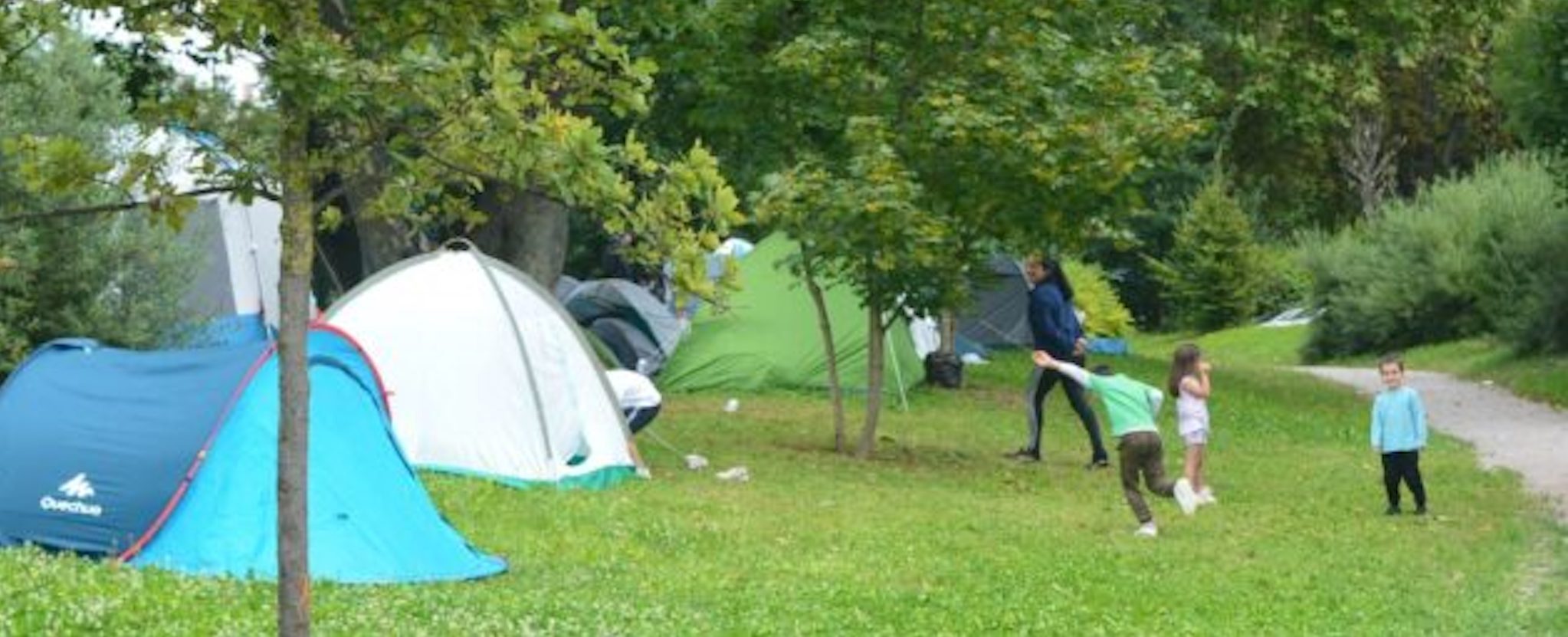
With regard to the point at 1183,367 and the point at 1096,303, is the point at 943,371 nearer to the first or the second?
the point at 1183,367

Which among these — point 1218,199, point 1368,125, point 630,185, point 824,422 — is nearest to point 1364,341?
point 1218,199

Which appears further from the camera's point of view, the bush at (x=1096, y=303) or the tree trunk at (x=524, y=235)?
the bush at (x=1096, y=303)

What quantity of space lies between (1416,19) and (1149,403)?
40.0 feet

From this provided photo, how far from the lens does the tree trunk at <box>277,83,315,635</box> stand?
6773 millimetres

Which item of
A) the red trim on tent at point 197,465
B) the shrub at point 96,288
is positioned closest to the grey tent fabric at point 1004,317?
the shrub at point 96,288

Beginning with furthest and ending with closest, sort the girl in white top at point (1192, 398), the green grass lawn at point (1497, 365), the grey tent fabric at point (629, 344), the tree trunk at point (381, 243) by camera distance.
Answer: the green grass lawn at point (1497, 365), the grey tent fabric at point (629, 344), the tree trunk at point (381, 243), the girl in white top at point (1192, 398)

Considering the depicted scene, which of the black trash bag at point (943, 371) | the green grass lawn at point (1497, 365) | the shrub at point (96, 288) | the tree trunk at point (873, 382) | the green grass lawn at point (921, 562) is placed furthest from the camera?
the green grass lawn at point (1497, 365)

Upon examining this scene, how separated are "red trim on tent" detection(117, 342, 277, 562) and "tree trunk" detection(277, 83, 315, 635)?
4.38 m

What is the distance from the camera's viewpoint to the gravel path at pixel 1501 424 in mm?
18891

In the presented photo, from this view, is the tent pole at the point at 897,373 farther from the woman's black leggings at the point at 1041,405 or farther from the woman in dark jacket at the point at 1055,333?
the woman in dark jacket at the point at 1055,333

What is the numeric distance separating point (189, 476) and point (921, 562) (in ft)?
12.6

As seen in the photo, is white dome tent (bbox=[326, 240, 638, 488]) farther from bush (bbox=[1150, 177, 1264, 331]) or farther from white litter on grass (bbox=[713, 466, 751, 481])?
bush (bbox=[1150, 177, 1264, 331])

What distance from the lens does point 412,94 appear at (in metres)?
6.60

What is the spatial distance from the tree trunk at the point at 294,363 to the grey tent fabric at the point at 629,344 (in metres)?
18.4
